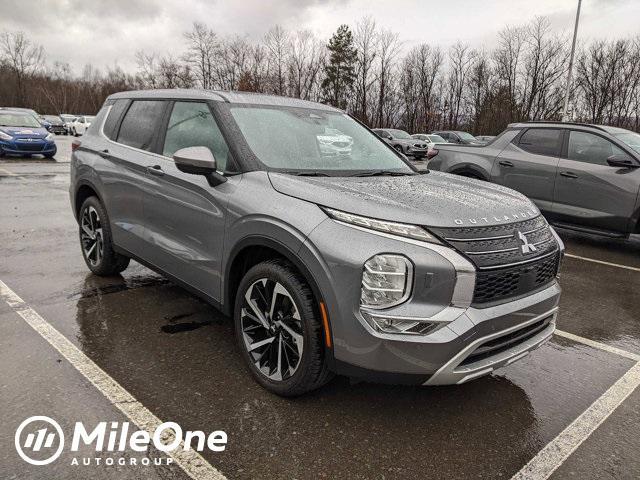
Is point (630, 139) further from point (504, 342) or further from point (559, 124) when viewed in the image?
point (504, 342)

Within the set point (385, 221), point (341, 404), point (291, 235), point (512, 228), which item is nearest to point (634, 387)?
point (512, 228)

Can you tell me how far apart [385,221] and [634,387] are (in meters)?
2.17

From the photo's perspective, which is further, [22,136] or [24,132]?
[24,132]

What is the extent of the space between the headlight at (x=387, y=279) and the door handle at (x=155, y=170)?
6.74ft

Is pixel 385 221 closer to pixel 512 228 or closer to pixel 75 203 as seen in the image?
pixel 512 228

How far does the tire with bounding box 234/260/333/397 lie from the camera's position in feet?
8.41

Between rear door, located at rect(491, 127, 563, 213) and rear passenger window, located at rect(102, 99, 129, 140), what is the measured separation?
18.8 feet

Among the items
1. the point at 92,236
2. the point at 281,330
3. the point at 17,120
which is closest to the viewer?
the point at 281,330

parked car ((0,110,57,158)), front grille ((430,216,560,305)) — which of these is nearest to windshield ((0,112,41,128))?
parked car ((0,110,57,158))

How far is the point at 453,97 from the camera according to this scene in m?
54.1

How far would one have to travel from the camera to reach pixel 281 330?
2768 millimetres

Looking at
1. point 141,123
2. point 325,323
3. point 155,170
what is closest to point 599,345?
point 325,323

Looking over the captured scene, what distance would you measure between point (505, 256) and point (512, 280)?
0.45 feet

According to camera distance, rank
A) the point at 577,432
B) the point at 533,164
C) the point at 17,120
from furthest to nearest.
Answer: the point at 17,120 → the point at 533,164 → the point at 577,432
